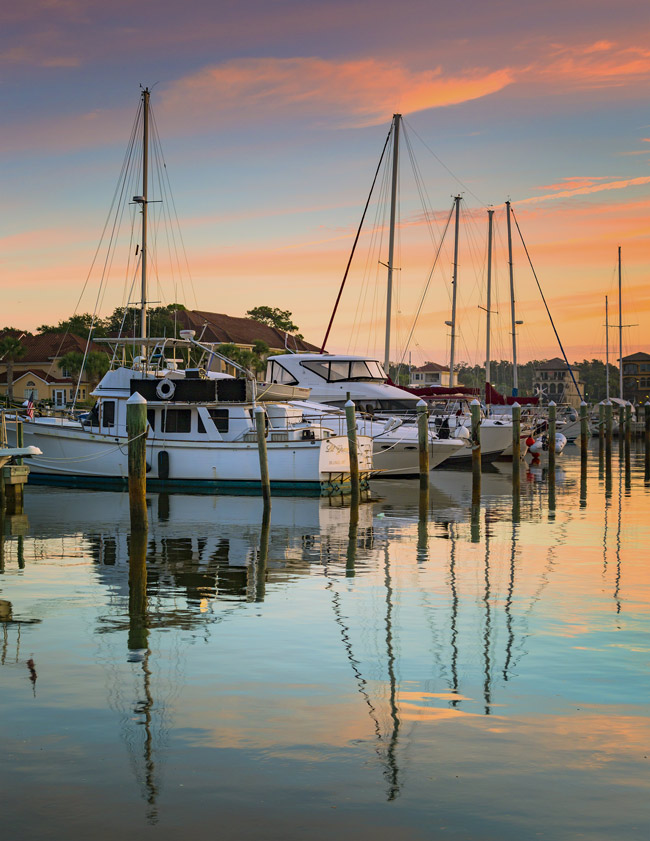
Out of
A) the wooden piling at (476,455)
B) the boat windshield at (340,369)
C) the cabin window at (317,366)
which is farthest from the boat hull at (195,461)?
the cabin window at (317,366)

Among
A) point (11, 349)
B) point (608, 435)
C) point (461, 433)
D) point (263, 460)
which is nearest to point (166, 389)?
point (263, 460)

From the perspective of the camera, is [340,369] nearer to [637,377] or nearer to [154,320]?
[154,320]

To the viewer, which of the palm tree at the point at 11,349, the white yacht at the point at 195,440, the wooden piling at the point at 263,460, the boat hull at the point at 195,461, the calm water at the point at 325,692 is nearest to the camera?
the calm water at the point at 325,692

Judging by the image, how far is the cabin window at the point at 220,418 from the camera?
29.1 metres

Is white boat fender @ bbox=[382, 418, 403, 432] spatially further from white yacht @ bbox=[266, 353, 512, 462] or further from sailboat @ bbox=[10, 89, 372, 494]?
sailboat @ bbox=[10, 89, 372, 494]

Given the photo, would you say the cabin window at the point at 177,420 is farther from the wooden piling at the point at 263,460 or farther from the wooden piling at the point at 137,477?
the wooden piling at the point at 137,477

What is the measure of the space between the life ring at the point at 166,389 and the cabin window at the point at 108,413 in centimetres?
220

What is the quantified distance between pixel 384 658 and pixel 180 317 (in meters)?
83.5

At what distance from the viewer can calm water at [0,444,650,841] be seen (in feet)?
20.6

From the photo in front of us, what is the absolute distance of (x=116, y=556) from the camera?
16938 mm

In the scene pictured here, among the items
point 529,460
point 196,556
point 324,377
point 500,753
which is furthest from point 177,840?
point 529,460

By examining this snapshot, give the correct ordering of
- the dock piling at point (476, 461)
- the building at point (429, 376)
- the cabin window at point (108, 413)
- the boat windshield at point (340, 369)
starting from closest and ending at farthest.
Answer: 1. the dock piling at point (476, 461)
2. the cabin window at point (108, 413)
3. the boat windshield at point (340, 369)
4. the building at point (429, 376)

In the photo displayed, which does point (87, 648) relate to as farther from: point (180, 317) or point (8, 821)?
point (180, 317)

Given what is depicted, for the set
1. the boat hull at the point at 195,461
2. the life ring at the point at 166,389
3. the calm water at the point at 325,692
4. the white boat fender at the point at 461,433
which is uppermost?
the life ring at the point at 166,389
